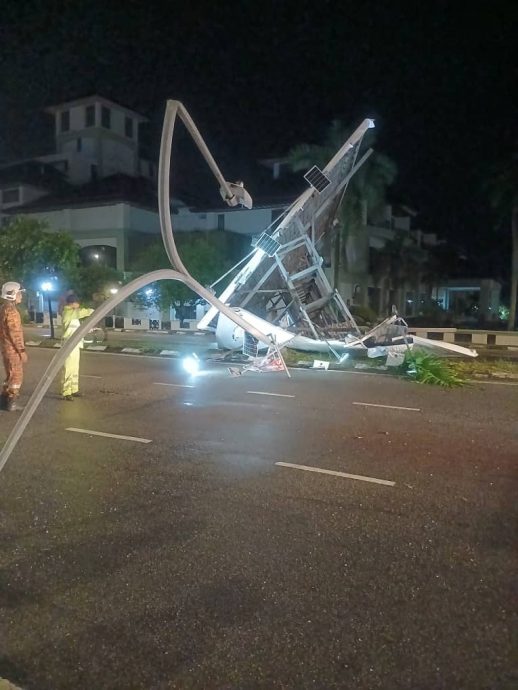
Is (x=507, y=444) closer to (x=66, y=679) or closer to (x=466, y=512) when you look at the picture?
(x=466, y=512)

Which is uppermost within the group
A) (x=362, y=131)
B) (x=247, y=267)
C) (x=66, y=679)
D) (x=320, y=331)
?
(x=362, y=131)

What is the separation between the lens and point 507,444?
26.5 ft

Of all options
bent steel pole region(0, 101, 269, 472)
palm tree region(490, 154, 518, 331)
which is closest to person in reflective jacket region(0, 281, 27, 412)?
bent steel pole region(0, 101, 269, 472)

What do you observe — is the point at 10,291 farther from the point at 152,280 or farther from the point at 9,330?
the point at 152,280

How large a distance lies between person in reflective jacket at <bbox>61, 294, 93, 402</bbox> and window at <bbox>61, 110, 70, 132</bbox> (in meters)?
43.2

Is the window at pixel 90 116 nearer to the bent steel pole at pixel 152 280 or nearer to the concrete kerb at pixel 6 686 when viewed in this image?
the bent steel pole at pixel 152 280

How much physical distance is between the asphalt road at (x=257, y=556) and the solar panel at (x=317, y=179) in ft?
28.2

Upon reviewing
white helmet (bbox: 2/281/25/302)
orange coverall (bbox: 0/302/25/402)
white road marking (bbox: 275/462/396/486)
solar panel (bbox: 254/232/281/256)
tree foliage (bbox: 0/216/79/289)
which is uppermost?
tree foliage (bbox: 0/216/79/289)

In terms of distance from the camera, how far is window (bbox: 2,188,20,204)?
47188mm

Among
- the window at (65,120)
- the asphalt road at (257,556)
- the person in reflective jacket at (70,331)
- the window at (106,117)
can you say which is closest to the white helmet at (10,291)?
the person in reflective jacket at (70,331)

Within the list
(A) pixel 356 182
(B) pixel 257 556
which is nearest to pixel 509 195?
(A) pixel 356 182

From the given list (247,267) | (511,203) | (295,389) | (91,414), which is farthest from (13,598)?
(511,203)

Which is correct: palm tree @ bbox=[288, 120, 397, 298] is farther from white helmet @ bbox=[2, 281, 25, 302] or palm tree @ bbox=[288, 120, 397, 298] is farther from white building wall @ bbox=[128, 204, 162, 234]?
white helmet @ bbox=[2, 281, 25, 302]

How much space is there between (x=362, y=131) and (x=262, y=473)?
13.0m
